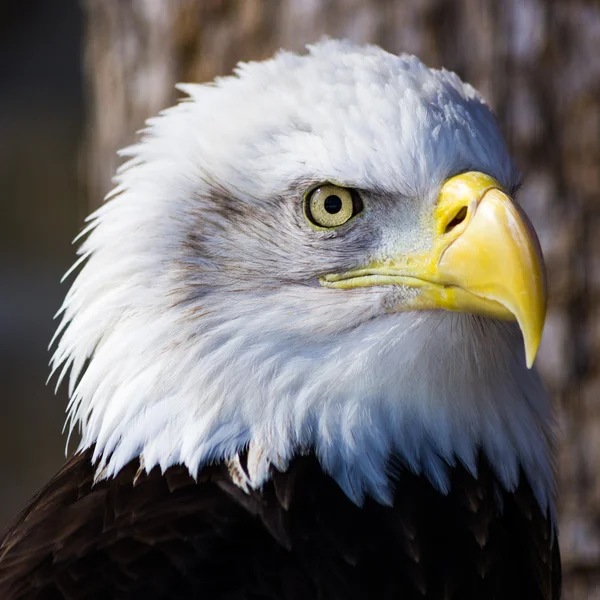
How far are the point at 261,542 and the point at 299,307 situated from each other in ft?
1.66

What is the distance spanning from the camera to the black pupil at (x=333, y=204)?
210cm

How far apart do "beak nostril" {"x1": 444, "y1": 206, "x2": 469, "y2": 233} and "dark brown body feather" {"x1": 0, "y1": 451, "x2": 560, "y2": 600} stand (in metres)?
0.55

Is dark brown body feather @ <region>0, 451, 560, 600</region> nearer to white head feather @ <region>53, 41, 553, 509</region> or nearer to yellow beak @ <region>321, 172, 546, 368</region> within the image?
white head feather @ <region>53, 41, 553, 509</region>

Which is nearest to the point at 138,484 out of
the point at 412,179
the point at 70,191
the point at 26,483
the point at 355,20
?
the point at 412,179

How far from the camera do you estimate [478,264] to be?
1.93 meters

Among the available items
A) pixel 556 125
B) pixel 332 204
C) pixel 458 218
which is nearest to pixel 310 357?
pixel 332 204

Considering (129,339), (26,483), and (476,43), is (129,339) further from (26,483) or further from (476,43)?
(26,483)

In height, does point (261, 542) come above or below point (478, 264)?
below

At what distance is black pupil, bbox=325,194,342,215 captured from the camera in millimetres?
2096

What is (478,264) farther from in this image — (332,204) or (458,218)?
(332,204)

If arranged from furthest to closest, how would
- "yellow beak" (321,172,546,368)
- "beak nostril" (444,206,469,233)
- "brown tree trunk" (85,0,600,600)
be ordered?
1. "brown tree trunk" (85,0,600,600)
2. "beak nostril" (444,206,469,233)
3. "yellow beak" (321,172,546,368)

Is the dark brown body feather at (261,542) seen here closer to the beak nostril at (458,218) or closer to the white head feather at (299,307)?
the white head feather at (299,307)

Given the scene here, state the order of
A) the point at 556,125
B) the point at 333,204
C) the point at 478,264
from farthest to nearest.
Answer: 1. the point at 556,125
2. the point at 333,204
3. the point at 478,264

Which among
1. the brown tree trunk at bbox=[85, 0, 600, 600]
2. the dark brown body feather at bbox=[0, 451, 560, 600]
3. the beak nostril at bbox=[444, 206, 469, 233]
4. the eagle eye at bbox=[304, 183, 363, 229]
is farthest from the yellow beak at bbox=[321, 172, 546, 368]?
A: the brown tree trunk at bbox=[85, 0, 600, 600]
